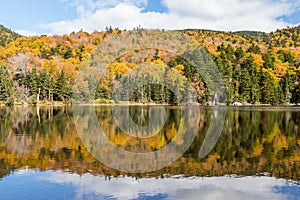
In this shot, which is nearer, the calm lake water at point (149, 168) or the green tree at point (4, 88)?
the calm lake water at point (149, 168)

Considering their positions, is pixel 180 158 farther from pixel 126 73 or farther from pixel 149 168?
pixel 126 73

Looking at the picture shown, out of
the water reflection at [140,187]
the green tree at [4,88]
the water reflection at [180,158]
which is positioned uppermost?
the green tree at [4,88]

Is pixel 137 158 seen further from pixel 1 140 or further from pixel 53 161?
pixel 1 140

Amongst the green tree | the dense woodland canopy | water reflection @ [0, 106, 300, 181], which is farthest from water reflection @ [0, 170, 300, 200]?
the dense woodland canopy

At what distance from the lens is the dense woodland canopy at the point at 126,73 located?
55.5 metres

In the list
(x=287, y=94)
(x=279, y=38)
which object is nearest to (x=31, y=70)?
(x=287, y=94)

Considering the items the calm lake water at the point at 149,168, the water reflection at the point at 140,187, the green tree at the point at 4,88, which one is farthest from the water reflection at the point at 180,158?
the green tree at the point at 4,88

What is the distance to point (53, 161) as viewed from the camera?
34.1 ft

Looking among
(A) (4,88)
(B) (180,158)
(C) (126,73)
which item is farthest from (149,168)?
(C) (126,73)

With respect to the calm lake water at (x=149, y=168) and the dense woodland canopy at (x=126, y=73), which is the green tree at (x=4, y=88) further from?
the calm lake water at (x=149, y=168)

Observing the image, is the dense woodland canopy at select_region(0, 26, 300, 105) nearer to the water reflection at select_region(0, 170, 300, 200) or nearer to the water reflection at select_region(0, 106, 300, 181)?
the water reflection at select_region(0, 106, 300, 181)

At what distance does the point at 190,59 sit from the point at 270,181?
60264mm

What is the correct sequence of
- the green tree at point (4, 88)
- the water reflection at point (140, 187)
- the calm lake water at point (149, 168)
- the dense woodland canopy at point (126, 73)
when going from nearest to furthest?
the water reflection at point (140, 187) < the calm lake water at point (149, 168) < the green tree at point (4, 88) < the dense woodland canopy at point (126, 73)

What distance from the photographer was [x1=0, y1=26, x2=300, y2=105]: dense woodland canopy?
55531mm
